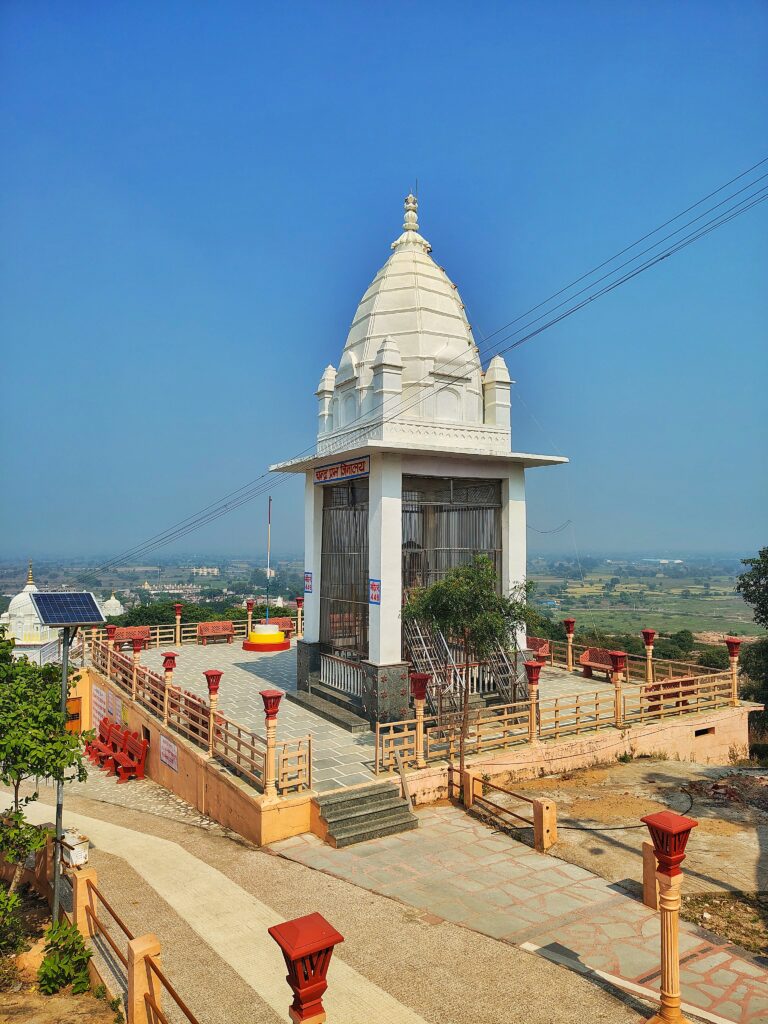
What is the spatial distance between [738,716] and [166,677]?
13.1 m

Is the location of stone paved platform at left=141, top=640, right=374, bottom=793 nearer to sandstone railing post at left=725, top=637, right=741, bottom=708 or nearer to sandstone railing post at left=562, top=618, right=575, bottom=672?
sandstone railing post at left=562, top=618, right=575, bottom=672

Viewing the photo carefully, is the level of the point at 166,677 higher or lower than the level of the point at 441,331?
lower

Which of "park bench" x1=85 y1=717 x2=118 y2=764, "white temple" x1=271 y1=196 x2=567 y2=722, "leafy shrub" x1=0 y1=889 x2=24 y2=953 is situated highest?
"white temple" x1=271 y1=196 x2=567 y2=722

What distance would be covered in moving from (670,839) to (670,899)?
544 mm

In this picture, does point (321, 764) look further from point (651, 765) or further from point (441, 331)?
point (441, 331)

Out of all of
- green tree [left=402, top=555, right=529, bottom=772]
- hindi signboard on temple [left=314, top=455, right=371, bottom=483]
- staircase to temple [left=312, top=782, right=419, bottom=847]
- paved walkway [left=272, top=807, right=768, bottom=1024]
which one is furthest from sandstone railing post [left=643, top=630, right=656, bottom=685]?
hindi signboard on temple [left=314, top=455, right=371, bottom=483]

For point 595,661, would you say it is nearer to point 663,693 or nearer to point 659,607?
point 663,693

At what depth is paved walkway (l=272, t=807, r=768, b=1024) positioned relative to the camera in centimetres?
622

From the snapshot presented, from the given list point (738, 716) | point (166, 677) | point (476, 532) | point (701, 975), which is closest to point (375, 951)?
point (701, 975)

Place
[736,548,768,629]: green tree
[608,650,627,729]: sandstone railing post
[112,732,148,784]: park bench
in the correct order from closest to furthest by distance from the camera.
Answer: [608,650,627,729]: sandstone railing post, [112,732,148,784]: park bench, [736,548,768,629]: green tree

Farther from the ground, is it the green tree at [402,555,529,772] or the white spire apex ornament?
the white spire apex ornament

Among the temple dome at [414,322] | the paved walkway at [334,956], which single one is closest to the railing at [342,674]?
the paved walkway at [334,956]

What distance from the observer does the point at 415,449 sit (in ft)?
45.2

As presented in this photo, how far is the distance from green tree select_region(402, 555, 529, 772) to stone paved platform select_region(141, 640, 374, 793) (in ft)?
6.85
